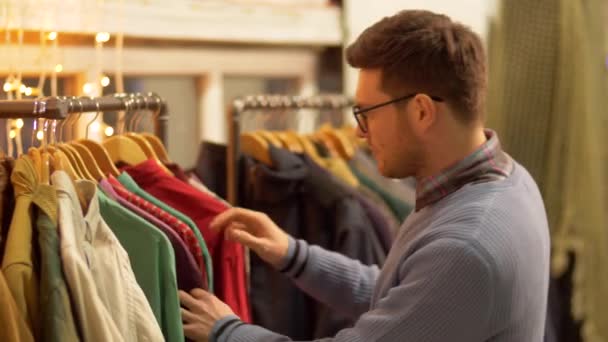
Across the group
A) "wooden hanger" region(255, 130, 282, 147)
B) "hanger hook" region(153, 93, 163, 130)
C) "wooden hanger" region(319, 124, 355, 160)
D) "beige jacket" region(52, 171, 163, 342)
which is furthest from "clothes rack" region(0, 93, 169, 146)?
"wooden hanger" region(319, 124, 355, 160)

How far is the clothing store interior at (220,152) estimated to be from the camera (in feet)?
4.11

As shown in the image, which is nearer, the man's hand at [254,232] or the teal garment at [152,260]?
the teal garment at [152,260]

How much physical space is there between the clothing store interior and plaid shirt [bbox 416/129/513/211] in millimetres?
390

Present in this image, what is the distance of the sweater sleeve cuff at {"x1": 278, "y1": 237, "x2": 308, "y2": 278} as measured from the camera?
1.69 meters

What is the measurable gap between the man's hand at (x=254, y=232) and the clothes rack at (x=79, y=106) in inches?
9.8

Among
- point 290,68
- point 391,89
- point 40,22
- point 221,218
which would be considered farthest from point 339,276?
point 290,68

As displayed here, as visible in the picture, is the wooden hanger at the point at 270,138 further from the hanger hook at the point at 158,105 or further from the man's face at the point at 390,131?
the man's face at the point at 390,131

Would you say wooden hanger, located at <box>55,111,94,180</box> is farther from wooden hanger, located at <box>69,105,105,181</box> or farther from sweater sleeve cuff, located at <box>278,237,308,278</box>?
sweater sleeve cuff, located at <box>278,237,308,278</box>

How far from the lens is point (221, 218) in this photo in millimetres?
1555

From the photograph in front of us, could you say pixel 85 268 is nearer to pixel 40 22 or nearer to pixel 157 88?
pixel 40 22

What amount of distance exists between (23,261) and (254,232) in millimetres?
583

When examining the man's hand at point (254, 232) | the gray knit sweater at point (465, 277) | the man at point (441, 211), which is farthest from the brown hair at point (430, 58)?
the man's hand at point (254, 232)

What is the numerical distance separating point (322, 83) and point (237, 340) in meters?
1.39

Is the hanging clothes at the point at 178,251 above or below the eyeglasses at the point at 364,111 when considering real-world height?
below
